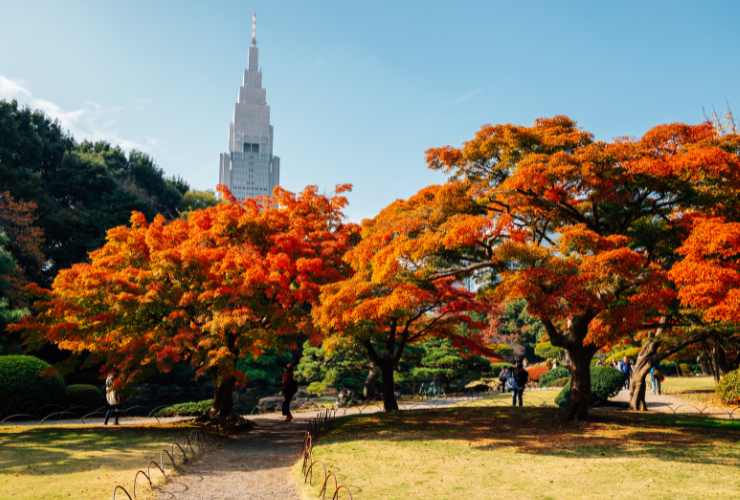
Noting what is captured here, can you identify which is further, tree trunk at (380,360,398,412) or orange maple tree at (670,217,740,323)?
tree trunk at (380,360,398,412)

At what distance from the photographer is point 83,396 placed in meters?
25.2

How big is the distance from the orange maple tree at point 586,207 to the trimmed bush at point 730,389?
8.66m

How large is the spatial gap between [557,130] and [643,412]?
10.6 meters

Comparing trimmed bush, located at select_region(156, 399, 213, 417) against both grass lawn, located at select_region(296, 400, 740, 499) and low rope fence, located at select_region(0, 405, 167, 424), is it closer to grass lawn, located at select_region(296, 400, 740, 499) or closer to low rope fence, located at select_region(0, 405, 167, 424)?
low rope fence, located at select_region(0, 405, 167, 424)

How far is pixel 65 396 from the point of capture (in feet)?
78.9

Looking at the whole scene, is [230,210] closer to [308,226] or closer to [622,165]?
[308,226]

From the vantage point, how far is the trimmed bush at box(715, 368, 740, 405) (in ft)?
71.9

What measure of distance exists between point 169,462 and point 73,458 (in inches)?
88.0

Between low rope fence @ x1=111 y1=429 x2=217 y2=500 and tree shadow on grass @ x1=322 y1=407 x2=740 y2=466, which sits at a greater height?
tree shadow on grass @ x1=322 y1=407 x2=740 y2=466

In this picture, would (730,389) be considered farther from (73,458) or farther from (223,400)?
(73,458)

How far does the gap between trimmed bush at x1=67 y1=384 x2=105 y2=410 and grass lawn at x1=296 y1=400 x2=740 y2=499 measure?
13086mm

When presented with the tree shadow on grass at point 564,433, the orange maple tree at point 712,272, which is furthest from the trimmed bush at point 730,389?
the orange maple tree at point 712,272

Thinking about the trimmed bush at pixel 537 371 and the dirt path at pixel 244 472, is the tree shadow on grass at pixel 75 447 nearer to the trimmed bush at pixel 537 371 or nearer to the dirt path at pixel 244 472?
the dirt path at pixel 244 472

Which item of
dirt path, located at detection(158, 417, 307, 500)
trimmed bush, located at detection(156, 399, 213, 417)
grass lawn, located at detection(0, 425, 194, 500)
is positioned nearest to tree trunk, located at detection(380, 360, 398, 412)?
dirt path, located at detection(158, 417, 307, 500)
